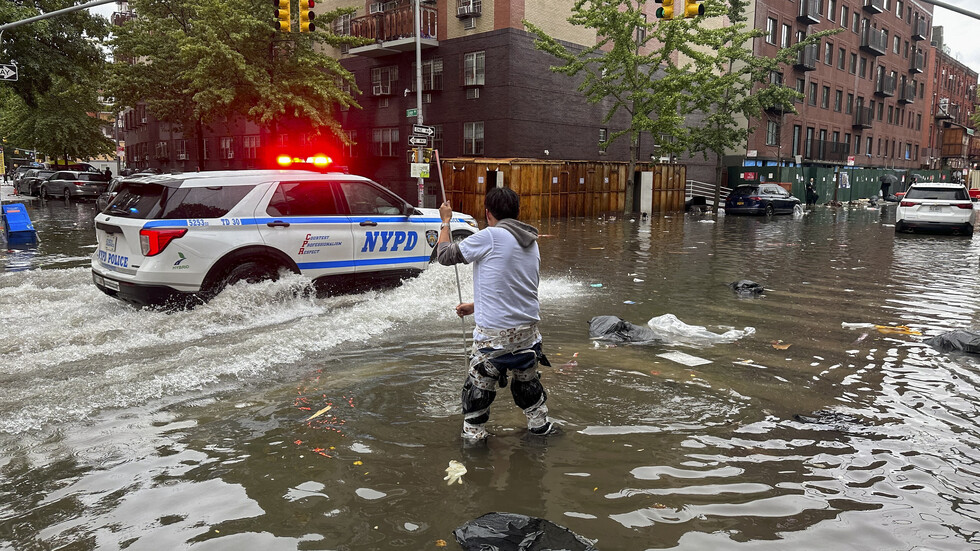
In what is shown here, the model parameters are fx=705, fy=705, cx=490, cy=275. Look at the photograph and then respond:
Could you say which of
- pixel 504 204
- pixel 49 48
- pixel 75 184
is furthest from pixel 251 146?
pixel 504 204

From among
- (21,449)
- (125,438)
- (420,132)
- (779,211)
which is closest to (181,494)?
(125,438)

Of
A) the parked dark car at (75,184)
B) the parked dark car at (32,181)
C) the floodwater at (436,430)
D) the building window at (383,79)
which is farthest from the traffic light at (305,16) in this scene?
the parked dark car at (32,181)

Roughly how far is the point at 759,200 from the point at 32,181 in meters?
40.9

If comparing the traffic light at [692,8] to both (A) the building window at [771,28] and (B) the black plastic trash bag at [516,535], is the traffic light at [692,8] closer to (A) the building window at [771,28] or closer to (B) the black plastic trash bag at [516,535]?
(B) the black plastic trash bag at [516,535]

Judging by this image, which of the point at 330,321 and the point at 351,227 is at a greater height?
the point at 351,227

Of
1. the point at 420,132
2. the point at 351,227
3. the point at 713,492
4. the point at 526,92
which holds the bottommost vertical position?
the point at 713,492

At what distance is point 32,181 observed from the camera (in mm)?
42125

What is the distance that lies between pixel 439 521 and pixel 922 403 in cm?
422

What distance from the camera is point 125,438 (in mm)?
4703

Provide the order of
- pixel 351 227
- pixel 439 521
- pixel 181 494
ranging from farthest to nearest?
pixel 351 227
pixel 181 494
pixel 439 521

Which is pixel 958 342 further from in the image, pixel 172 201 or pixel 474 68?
pixel 474 68

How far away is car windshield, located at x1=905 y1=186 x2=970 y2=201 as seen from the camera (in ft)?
72.8

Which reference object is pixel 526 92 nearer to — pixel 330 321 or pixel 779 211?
pixel 779 211

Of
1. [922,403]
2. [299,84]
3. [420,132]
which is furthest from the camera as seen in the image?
[299,84]
